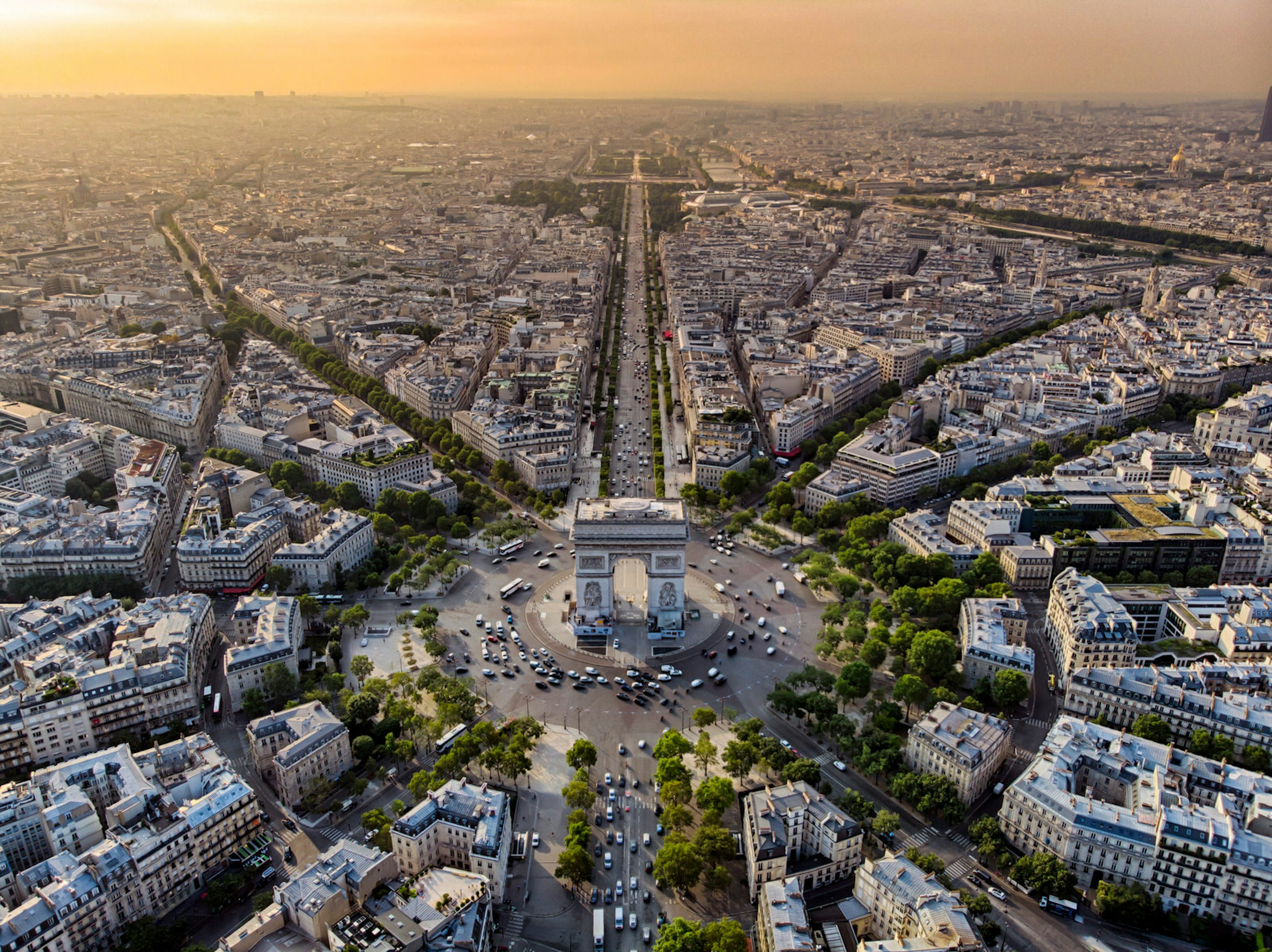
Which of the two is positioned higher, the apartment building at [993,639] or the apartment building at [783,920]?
the apartment building at [993,639]

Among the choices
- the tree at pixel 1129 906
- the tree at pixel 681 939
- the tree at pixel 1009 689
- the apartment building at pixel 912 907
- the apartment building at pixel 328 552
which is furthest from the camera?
the apartment building at pixel 328 552

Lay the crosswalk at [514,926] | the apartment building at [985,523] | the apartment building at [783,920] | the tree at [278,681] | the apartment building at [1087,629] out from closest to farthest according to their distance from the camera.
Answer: the apartment building at [783,920]
the crosswalk at [514,926]
the tree at [278,681]
the apartment building at [1087,629]
the apartment building at [985,523]

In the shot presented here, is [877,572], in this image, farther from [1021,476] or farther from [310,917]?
[310,917]

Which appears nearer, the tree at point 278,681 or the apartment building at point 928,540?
the tree at point 278,681

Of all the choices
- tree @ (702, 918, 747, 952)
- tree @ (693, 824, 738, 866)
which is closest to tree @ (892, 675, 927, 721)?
tree @ (693, 824, 738, 866)

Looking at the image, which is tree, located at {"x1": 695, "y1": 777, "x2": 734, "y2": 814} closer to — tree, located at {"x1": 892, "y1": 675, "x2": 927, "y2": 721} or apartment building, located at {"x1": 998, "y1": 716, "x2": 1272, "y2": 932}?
tree, located at {"x1": 892, "y1": 675, "x2": 927, "y2": 721}

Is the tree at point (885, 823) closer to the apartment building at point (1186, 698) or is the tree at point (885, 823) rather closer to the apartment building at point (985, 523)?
the apartment building at point (1186, 698)

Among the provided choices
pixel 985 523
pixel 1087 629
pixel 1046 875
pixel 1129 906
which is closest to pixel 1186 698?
pixel 1087 629

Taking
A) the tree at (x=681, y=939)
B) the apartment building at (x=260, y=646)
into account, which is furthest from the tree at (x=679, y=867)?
the apartment building at (x=260, y=646)
